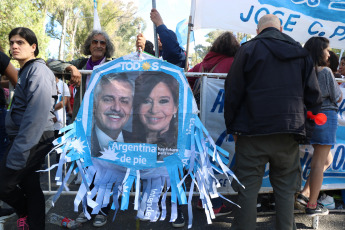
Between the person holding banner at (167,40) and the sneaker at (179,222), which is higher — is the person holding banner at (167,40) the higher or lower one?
the higher one

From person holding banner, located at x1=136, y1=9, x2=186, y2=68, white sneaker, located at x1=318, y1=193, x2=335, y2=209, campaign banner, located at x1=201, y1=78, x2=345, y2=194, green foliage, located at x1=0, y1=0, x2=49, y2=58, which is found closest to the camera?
person holding banner, located at x1=136, y1=9, x2=186, y2=68

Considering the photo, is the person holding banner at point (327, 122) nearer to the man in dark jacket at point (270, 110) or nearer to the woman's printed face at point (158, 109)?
the man in dark jacket at point (270, 110)

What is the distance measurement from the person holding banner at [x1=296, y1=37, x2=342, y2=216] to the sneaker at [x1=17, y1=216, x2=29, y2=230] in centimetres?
278

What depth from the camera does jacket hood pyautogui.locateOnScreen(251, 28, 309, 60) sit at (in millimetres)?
2250

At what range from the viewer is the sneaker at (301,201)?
3131mm

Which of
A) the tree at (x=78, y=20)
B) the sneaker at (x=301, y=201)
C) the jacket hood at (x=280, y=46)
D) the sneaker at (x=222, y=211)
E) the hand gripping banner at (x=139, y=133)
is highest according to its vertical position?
the tree at (x=78, y=20)

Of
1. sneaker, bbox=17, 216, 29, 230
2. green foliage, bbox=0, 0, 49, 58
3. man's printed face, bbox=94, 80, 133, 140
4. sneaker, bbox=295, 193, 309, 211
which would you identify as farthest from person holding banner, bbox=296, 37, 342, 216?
green foliage, bbox=0, 0, 49, 58

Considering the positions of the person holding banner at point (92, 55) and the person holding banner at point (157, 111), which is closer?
the person holding banner at point (157, 111)

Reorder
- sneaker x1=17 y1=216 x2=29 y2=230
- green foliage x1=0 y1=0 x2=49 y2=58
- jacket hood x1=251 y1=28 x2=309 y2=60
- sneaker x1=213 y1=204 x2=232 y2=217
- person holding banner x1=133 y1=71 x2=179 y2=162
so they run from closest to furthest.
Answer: jacket hood x1=251 y1=28 x2=309 y2=60 → person holding banner x1=133 y1=71 x2=179 y2=162 → sneaker x1=17 y1=216 x2=29 y2=230 → sneaker x1=213 y1=204 x2=232 y2=217 → green foliage x1=0 y1=0 x2=49 y2=58

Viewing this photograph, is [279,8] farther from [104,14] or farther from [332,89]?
[104,14]

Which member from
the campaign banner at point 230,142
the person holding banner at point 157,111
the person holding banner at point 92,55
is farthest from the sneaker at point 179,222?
the person holding banner at point 92,55

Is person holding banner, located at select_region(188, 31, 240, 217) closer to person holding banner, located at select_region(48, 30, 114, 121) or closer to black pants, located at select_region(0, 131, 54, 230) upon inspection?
person holding banner, located at select_region(48, 30, 114, 121)

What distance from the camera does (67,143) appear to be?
2295 mm

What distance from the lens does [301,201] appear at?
124 inches
